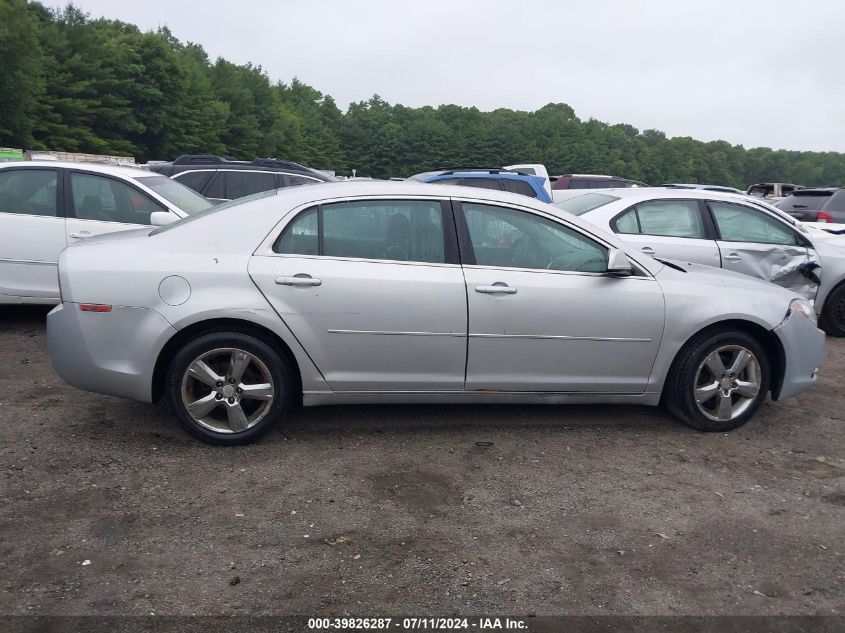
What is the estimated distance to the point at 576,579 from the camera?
11.1ft

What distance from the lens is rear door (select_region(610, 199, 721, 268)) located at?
7809mm

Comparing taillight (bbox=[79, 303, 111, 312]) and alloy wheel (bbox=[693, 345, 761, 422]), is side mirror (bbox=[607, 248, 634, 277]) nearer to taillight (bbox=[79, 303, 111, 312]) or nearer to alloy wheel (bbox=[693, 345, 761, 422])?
alloy wheel (bbox=[693, 345, 761, 422])

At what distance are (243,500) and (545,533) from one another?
1526mm

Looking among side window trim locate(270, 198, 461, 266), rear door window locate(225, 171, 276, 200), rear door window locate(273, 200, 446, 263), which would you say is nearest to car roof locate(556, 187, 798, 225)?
side window trim locate(270, 198, 461, 266)

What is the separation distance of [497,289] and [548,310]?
1.15 feet

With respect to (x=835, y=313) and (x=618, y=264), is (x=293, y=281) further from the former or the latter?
(x=835, y=313)

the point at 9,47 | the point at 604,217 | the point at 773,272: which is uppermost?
the point at 9,47

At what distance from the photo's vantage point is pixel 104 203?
25.1 ft

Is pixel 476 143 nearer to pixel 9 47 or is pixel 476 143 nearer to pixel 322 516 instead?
pixel 9 47

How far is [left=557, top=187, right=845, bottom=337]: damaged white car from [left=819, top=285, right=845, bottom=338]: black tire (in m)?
0.21

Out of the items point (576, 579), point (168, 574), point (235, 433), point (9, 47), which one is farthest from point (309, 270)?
point (9, 47)

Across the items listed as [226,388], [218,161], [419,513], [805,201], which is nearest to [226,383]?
[226,388]

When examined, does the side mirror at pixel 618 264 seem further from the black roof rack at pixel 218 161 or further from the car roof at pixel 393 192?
the black roof rack at pixel 218 161

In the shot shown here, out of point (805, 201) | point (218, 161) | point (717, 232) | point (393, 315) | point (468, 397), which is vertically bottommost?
point (468, 397)
